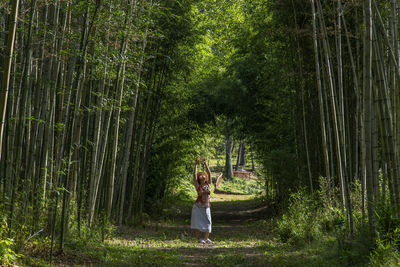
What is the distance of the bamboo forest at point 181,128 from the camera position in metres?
3.68

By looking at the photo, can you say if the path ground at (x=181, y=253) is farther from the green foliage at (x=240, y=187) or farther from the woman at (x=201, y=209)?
the green foliage at (x=240, y=187)

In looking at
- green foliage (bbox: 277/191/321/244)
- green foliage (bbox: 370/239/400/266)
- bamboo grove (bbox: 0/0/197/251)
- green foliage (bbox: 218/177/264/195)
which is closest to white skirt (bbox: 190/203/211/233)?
green foliage (bbox: 277/191/321/244)

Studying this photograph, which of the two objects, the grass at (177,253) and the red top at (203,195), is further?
the red top at (203,195)

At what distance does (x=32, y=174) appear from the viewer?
4.14 m

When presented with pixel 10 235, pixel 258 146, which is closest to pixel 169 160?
pixel 258 146

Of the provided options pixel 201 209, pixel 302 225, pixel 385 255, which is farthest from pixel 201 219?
pixel 385 255

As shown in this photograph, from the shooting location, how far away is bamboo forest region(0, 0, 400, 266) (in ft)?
12.1

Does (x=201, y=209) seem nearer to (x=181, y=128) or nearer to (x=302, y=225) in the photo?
(x=302, y=225)

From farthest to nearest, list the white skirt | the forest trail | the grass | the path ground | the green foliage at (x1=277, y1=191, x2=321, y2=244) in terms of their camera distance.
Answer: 1. the white skirt
2. the green foliage at (x1=277, y1=191, x2=321, y2=244)
3. the forest trail
4. the path ground
5. the grass

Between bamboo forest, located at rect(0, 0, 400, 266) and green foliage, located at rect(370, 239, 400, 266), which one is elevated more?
bamboo forest, located at rect(0, 0, 400, 266)

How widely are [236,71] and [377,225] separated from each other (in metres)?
7.12

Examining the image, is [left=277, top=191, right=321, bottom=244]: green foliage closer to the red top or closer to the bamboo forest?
the bamboo forest

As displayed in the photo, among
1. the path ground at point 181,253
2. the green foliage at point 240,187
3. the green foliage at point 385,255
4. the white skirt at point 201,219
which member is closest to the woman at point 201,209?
the white skirt at point 201,219

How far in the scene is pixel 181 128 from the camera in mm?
10398
